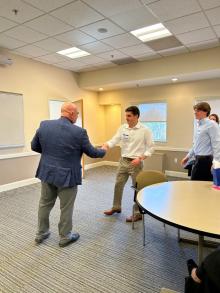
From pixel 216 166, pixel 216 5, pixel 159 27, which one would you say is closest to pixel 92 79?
pixel 159 27

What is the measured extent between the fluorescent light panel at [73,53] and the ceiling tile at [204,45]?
6.94 feet

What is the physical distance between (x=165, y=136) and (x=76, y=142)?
4264mm

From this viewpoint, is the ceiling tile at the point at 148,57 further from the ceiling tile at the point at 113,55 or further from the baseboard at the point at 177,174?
the baseboard at the point at 177,174

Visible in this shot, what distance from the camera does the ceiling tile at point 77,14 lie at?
2811 mm

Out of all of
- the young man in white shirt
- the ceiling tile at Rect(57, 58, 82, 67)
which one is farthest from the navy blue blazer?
the ceiling tile at Rect(57, 58, 82, 67)

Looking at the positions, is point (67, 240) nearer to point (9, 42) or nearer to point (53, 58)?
point (9, 42)

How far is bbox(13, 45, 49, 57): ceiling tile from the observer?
4.24m

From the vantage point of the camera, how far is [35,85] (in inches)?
202

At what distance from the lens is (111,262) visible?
219 cm

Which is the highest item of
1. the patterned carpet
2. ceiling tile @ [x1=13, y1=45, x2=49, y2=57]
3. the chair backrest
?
ceiling tile @ [x1=13, y1=45, x2=49, y2=57]

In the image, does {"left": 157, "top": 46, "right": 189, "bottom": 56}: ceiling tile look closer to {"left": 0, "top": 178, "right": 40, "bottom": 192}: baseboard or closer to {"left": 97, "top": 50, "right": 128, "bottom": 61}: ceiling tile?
{"left": 97, "top": 50, "right": 128, "bottom": 61}: ceiling tile

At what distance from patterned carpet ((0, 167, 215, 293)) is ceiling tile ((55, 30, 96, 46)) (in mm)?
2903

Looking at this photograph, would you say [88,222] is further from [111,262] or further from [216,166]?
[216,166]

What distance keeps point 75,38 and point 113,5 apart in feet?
4.02
